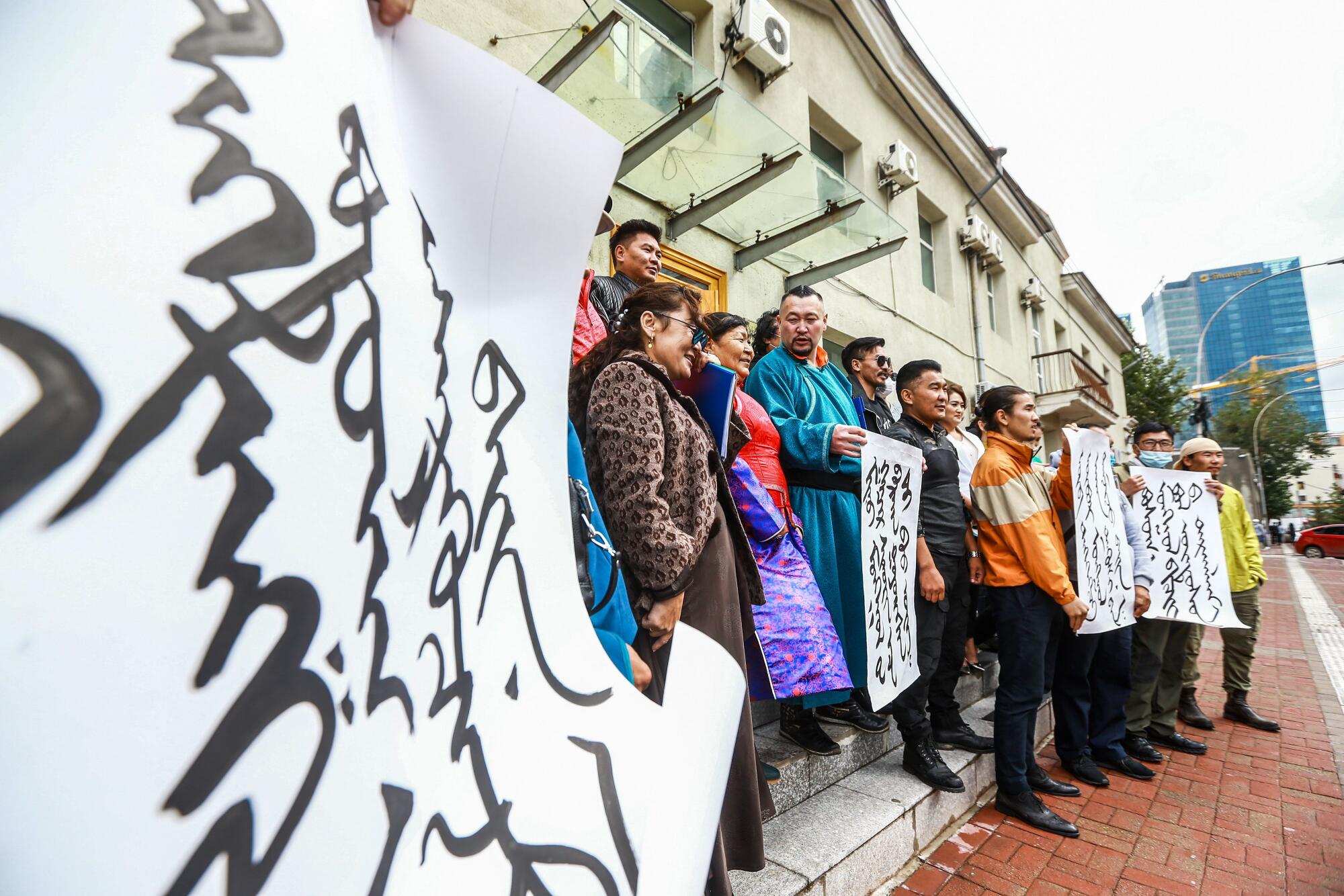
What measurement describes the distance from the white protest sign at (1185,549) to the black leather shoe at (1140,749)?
69 centimetres

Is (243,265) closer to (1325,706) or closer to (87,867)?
(87,867)

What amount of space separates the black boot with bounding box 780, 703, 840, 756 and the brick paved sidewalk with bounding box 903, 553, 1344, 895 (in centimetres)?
49

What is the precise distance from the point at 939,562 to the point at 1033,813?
1.07 m

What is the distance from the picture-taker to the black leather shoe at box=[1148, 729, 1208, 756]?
3910mm

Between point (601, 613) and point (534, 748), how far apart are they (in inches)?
21.1

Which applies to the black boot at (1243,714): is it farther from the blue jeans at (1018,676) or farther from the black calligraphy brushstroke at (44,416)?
the black calligraphy brushstroke at (44,416)

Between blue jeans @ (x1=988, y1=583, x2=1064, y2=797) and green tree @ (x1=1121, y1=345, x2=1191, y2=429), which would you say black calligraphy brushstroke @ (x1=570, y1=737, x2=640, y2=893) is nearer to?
blue jeans @ (x1=988, y1=583, x2=1064, y2=797)

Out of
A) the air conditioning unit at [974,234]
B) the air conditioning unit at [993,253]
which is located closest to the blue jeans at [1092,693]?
the air conditioning unit at [974,234]

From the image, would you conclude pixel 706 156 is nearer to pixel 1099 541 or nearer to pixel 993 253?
pixel 1099 541

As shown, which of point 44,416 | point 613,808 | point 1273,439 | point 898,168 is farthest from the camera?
point 1273,439

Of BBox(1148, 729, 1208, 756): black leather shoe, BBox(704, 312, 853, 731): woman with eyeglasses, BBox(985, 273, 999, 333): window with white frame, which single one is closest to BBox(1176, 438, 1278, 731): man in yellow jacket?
→ BBox(1148, 729, 1208, 756): black leather shoe

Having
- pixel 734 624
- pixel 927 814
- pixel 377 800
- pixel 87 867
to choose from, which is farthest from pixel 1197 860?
pixel 87 867

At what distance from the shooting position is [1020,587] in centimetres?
296

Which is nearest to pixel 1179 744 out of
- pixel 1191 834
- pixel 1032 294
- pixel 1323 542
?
pixel 1191 834
